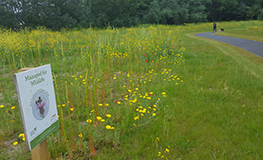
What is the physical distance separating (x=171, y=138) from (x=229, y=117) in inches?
52.5

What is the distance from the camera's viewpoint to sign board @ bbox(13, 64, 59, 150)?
4.84ft

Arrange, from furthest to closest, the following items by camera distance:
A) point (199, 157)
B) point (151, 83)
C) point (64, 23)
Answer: point (64, 23) → point (151, 83) → point (199, 157)

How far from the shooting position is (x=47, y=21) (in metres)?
25.0

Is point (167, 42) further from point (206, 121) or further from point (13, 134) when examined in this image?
point (13, 134)

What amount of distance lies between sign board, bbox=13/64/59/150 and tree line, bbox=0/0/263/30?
18.2m

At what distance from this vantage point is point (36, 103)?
1.66 metres

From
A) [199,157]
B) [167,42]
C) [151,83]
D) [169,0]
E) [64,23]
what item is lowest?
[199,157]

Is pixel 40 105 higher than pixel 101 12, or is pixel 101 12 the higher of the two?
pixel 101 12

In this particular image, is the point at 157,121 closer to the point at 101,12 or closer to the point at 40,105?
the point at 40,105

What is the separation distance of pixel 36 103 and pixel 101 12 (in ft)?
103

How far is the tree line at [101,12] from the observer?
24109 mm

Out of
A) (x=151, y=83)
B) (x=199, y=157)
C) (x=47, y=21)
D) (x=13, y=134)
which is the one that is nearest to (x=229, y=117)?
(x=199, y=157)

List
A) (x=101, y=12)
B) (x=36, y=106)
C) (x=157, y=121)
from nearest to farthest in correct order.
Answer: (x=36, y=106) < (x=157, y=121) < (x=101, y=12)

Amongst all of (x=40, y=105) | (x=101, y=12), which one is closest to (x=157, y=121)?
(x=40, y=105)
